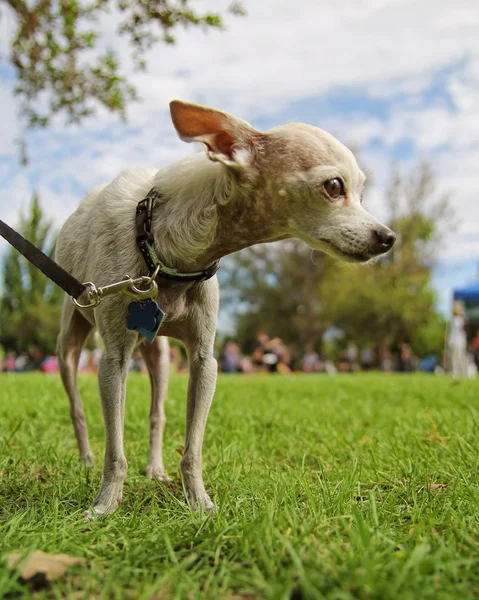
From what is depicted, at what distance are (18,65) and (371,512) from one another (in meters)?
8.85

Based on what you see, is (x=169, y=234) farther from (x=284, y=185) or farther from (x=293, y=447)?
(x=293, y=447)

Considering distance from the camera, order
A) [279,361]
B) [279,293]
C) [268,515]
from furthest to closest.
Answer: [279,293], [279,361], [268,515]

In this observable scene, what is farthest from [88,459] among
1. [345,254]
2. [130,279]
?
[345,254]

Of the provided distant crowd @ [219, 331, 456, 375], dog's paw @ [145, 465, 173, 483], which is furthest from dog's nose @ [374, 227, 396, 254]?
distant crowd @ [219, 331, 456, 375]

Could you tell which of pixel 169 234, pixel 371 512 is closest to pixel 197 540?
pixel 371 512

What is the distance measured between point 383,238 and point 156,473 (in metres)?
1.81

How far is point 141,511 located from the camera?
8.34 feet

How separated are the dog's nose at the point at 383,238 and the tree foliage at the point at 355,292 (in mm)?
31923

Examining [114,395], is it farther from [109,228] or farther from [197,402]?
[109,228]

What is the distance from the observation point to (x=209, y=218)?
2.52 meters

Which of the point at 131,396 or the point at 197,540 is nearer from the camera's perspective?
the point at 197,540

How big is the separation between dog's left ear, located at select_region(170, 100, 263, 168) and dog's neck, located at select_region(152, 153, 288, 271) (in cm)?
8

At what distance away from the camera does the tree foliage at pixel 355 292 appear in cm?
3569

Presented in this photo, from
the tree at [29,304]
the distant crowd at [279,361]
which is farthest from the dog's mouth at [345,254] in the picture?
the tree at [29,304]
